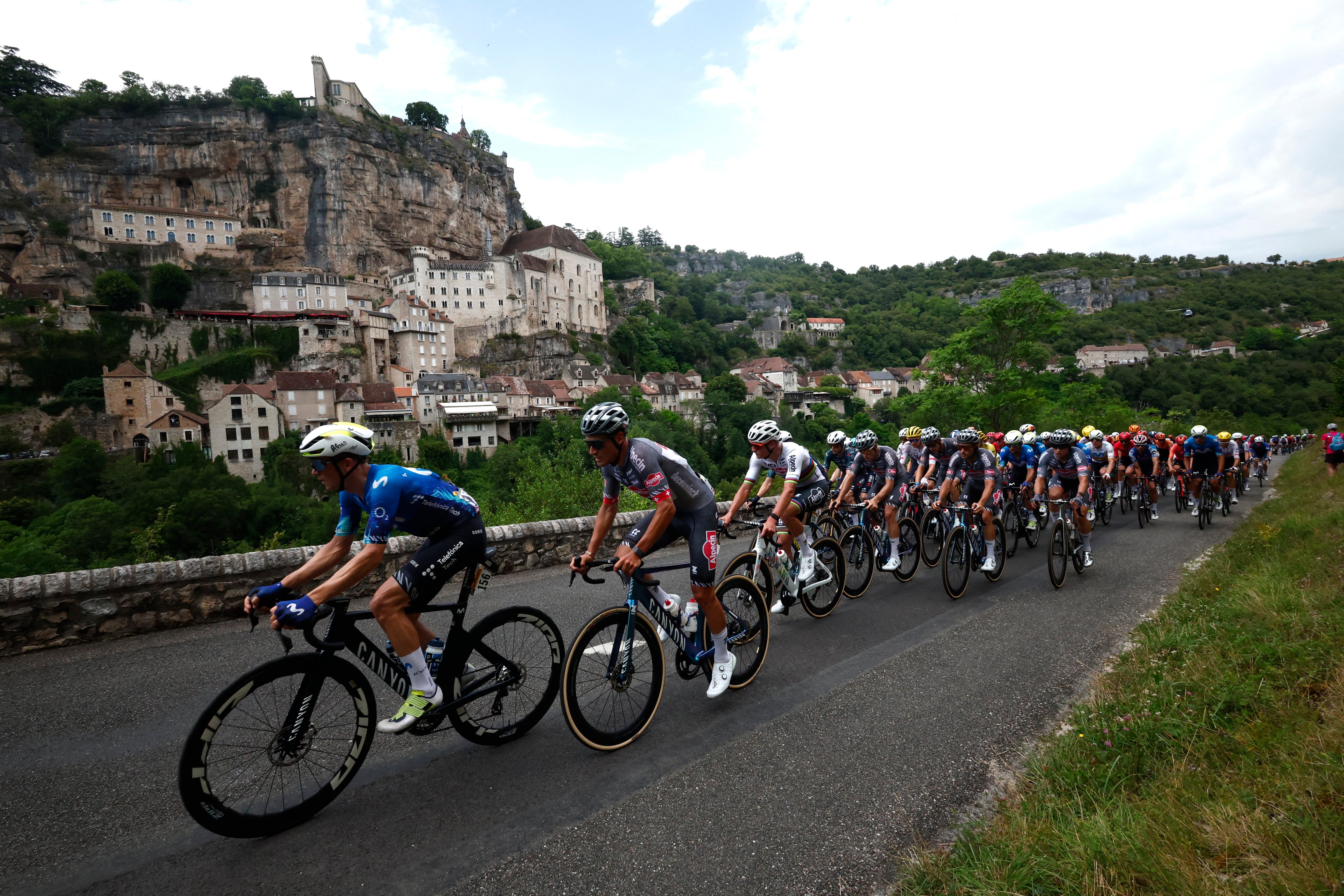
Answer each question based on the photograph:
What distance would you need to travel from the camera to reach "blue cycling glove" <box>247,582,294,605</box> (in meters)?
3.02

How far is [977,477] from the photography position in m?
8.19

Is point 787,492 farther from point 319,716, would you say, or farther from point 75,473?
point 75,473

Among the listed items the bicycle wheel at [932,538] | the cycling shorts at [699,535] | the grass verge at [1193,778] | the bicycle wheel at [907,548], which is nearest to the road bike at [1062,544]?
the bicycle wheel at [932,538]

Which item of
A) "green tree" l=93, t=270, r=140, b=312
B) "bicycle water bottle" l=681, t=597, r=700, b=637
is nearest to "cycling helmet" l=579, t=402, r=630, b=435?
"bicycle water bottle" l=681, t=597, r=700, b=637

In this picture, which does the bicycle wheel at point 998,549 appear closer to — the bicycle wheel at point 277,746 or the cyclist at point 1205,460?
the bicycle wheel at point 277,746

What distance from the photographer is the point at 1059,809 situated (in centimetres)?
284

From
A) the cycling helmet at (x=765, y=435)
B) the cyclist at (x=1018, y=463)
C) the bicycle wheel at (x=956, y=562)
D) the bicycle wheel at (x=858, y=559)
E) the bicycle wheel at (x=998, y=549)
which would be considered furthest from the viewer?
the cyclist at (x=1018, y=463)

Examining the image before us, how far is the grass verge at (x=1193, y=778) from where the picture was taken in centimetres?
226

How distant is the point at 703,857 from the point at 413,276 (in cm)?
9254

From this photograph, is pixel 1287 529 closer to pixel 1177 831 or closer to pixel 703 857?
pixel 1177 831

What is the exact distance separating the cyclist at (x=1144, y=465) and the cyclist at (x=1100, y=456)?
1.43 metres

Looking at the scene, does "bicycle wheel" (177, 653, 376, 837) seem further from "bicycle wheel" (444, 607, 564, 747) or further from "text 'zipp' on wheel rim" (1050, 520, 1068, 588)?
"text 'zipp' on wheel rim" (1050, 520, 1068, 588)

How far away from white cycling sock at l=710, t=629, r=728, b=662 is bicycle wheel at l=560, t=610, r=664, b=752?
55 centimetres

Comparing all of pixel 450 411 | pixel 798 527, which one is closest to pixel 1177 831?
pixel 798 527
